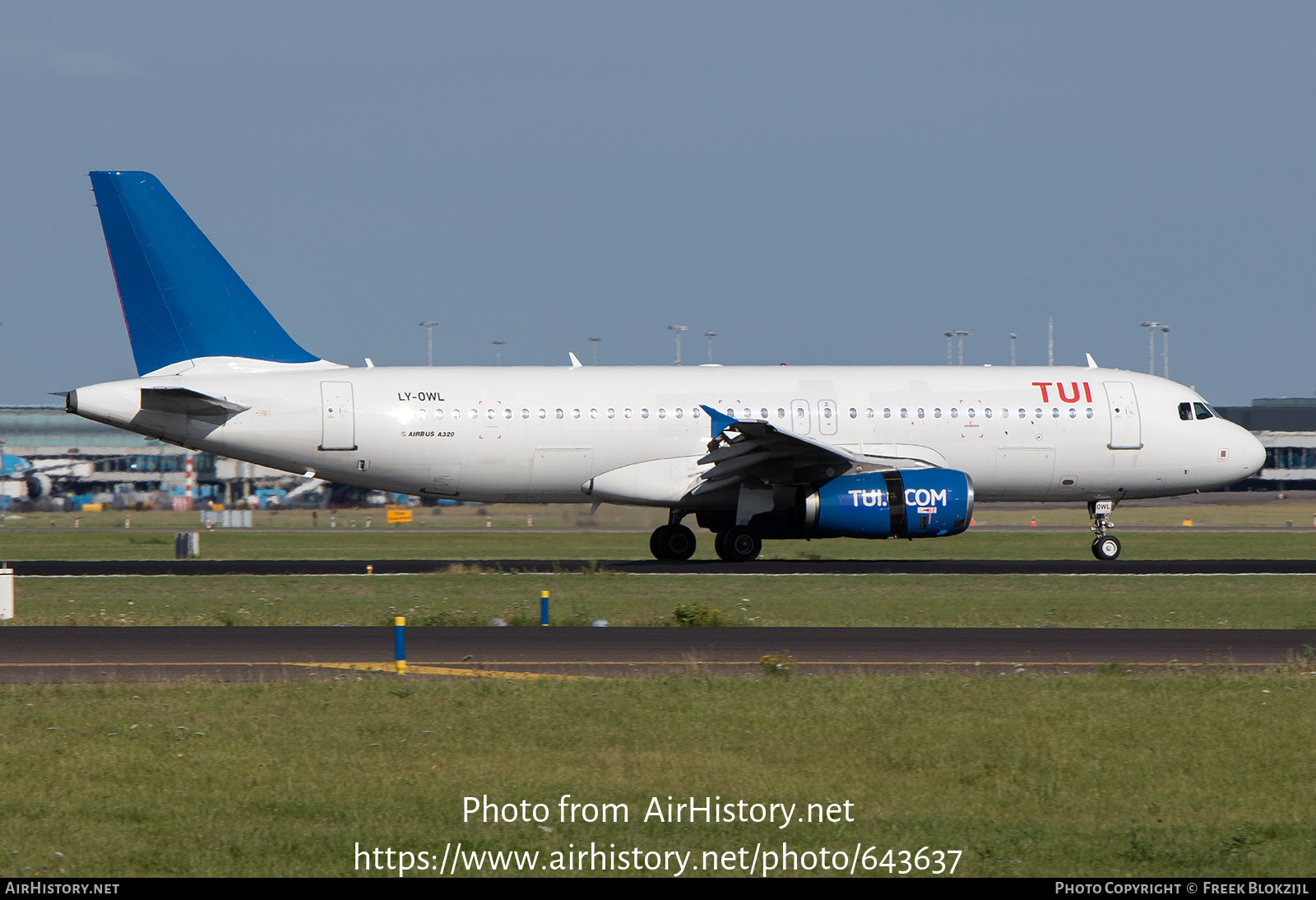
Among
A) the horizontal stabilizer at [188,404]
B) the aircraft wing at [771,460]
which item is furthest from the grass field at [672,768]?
the horizontal stabilizer at [188,404]

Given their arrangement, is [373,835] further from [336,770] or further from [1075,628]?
[1075,628]

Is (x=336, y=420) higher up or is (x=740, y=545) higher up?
(x=336, y=420)

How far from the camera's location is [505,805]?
938 centimetres

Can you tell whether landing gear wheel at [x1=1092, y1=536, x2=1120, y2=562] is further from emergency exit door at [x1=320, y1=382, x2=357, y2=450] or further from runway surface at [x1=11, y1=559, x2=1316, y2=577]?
emergency exit door at [x1=320, y1=382, x2=357, y2=450]

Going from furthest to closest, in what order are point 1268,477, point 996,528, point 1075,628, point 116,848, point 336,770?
1. point 1268,477
2. point 996,528
3. point 1075,628
4. point 336,770
5. point 116,848

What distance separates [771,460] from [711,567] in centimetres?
295

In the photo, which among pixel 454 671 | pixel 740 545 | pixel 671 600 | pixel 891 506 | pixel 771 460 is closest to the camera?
pixel 454 671

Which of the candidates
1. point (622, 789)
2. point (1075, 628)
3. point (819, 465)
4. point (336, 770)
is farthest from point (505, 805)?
point (819, 465)

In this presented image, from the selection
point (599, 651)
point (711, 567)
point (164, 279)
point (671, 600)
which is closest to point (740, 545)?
point (711, 567)

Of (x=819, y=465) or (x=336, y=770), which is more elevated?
(x=819, y=465)

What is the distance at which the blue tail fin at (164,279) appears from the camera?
3038 centimetres

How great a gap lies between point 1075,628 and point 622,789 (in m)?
12.0

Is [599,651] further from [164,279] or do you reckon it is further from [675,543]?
[164,279]

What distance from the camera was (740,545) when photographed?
31750mm
